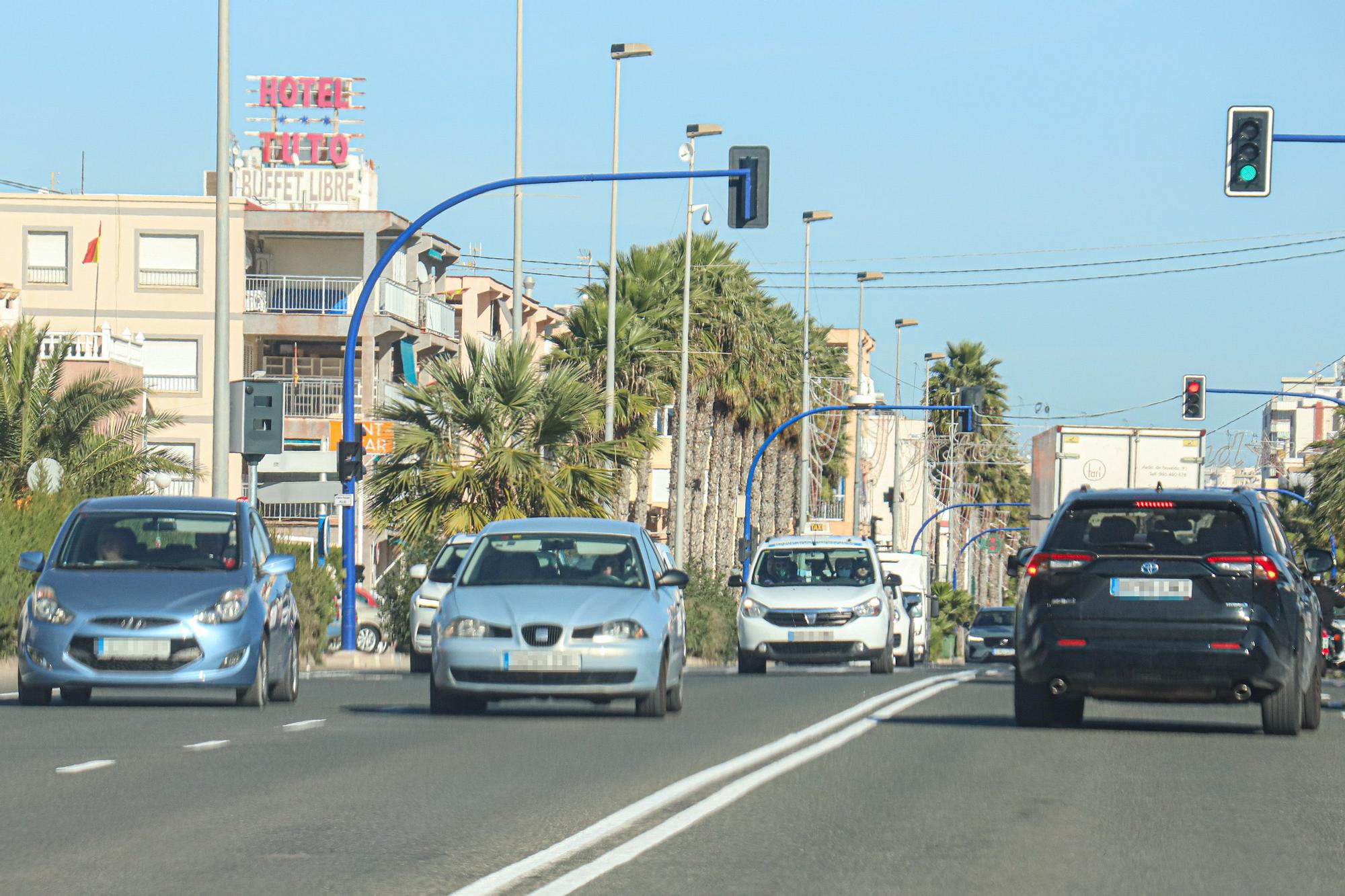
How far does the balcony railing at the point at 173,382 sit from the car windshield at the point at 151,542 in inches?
1820

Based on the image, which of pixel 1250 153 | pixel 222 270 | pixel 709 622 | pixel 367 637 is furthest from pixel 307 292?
pixel 1250 153

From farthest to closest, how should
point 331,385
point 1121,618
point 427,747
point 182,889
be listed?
point 331,385
point 1121,618
point 427,747
point 182,889

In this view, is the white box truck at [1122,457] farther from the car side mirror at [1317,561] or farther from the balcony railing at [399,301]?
the balcony railing at [399,301]

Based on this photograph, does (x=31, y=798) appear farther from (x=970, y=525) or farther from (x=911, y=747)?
(x=970, y=525)

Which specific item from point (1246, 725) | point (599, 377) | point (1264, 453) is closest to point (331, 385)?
point (599, 377)

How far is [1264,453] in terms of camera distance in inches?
4267

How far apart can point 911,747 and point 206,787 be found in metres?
5.05

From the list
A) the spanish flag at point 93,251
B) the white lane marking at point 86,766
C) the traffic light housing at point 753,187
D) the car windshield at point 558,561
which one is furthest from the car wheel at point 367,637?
the white lane marking at point 86,766

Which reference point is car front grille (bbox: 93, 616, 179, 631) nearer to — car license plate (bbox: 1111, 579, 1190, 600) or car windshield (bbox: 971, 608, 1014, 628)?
car license plate (bbox: 1111, 579, 1190, 600)

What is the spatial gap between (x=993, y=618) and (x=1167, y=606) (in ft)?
138

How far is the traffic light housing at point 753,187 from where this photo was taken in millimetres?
28703

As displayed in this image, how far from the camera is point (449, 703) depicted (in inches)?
655

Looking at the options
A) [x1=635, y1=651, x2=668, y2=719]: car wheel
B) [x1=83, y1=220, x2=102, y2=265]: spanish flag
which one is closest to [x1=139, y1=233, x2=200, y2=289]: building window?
[x1=83, y1=220, x2=102, y2=265]: spanish flag

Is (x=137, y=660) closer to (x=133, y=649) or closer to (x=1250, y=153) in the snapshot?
(x=133, y=649)
